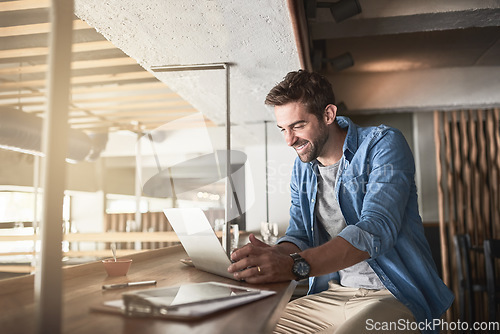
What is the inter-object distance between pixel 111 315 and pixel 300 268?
594 mm

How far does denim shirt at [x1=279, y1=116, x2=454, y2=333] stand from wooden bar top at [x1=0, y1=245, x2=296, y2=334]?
1.14 feet

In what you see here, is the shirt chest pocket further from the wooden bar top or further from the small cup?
the small cup

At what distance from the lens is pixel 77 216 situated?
10.0m

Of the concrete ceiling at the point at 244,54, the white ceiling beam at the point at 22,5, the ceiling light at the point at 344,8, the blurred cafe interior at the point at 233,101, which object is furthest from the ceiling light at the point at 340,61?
the white ceiling beam at the point at 22,5

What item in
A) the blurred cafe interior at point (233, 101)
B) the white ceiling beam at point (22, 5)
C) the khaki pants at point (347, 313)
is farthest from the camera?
the white ceiling beam at point (22, 5)

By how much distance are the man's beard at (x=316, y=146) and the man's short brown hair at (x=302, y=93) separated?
0.08 meters

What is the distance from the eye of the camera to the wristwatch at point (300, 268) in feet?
4.24

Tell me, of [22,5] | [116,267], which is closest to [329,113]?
[116,267]

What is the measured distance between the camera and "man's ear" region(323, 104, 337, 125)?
1898mm

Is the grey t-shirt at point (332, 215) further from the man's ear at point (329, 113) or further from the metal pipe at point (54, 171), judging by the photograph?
the metal pipe at point (54, 171)

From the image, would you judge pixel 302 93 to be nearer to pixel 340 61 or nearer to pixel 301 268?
pixel 301 268

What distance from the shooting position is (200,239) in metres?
1.44

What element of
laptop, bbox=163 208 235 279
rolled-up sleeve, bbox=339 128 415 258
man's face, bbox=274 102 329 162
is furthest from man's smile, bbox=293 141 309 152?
laptop, bbox=163 208 235 279

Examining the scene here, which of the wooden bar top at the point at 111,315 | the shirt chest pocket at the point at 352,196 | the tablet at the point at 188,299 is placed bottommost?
the wooden bar top at the point at 111,315
